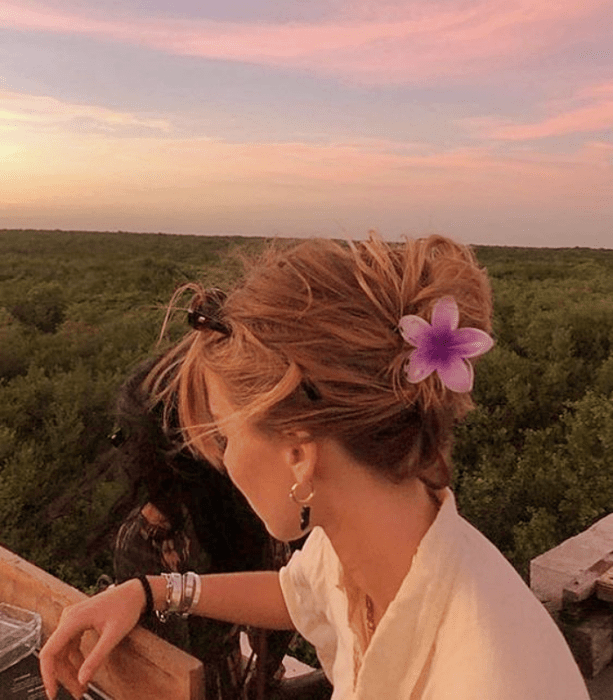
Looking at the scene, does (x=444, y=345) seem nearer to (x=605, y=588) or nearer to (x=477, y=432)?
(x=605, y=588)

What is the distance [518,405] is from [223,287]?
7.95 m

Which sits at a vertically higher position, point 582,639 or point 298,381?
point 298,381

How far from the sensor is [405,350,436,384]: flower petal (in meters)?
1.25

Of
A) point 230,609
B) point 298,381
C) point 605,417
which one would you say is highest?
point 298,381

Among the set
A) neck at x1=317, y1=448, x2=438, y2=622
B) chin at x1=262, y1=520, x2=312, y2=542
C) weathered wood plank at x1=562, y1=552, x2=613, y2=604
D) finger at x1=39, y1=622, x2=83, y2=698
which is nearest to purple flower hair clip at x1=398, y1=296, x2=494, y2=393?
neck at x1=317, y1=448, x2=438, y2=622

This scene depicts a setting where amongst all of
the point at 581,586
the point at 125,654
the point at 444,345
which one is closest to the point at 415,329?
the point at 444,345

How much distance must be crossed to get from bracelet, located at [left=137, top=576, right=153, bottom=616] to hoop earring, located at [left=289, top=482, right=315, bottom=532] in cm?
36

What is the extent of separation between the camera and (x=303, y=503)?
4.43 ft

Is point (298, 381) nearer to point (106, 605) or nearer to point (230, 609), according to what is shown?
point (106, 605)

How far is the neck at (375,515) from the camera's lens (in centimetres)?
133

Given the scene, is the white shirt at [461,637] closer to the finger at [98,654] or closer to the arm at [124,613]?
the arm at [124,613]

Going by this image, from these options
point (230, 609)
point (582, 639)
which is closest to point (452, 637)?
point (230, 609)

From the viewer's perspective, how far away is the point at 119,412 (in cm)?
178

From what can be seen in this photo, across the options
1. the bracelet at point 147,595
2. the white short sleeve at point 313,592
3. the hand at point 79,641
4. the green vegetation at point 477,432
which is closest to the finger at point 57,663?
the hand at point 79,641
